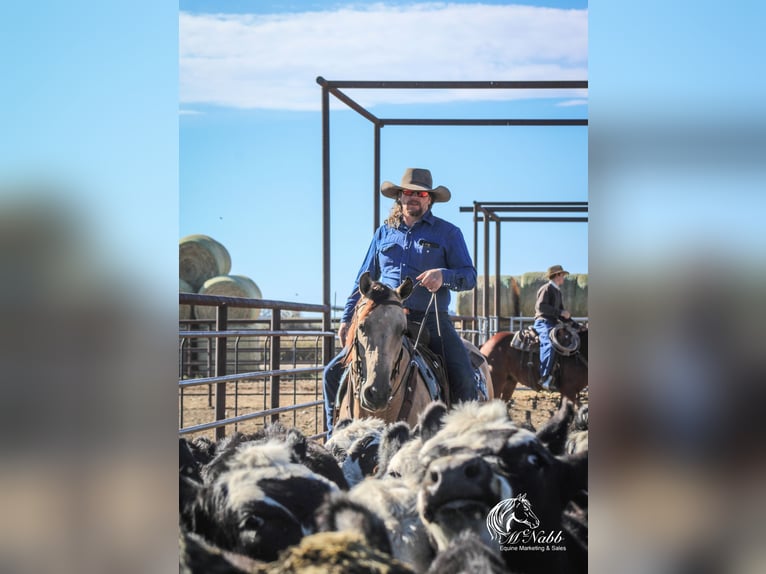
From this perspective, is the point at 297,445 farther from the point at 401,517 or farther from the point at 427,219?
the point at 427,219

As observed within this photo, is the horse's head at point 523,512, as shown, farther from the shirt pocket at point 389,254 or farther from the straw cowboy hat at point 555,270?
the shirt pocket at point 389,254

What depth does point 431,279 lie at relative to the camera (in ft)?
Result: 9.93

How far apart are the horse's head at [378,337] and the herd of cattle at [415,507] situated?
1.00m

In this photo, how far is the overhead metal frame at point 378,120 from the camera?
2204 mm

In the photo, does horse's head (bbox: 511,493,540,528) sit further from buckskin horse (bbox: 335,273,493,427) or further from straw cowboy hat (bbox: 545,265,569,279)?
buckskin horse (bbox: 335,273,493,427)

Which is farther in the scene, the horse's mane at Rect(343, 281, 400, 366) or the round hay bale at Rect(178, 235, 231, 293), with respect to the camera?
the round hay bale at Rect(178, 235, 231, 293)

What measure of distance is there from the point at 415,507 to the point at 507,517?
10.0 inches

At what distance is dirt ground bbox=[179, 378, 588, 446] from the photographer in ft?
8.63

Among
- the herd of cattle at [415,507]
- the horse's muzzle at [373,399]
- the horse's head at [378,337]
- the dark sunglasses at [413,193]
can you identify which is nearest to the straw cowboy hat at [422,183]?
the dark sunglasses at [413,193]

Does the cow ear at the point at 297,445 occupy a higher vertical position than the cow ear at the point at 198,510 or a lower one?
higher

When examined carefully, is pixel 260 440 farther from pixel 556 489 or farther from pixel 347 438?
pixel 556 489

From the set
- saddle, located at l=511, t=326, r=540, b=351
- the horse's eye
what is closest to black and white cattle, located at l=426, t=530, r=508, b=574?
the horse's eye

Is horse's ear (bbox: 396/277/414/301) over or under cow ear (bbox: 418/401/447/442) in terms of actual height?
over
